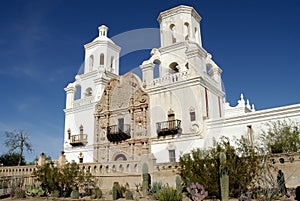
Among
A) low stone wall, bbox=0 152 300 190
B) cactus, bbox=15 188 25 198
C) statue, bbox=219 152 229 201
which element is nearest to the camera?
statue, bbox=219 152 229 201

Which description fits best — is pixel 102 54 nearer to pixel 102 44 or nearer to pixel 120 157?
pixel 102 44

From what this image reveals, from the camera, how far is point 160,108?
76.8 feet

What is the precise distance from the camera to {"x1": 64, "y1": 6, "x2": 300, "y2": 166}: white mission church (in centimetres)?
2073

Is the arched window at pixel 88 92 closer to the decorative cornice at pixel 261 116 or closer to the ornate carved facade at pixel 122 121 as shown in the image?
the ornate carved facade at pixel 122 121

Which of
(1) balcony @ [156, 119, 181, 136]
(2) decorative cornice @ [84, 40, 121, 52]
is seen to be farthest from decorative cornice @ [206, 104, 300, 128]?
(2) decorative cornice @ [84, 40, 121, 52]

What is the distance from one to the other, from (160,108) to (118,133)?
175 inches

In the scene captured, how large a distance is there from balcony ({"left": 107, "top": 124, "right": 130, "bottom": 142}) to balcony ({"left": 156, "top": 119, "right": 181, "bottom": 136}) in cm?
332

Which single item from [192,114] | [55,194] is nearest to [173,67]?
[192,114]

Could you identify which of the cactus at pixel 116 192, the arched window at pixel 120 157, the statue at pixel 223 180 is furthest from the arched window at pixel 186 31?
the statue at pixel 223 180

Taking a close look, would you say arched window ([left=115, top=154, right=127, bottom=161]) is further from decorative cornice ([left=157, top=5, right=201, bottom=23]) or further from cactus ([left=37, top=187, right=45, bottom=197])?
decorative cornice ([left=157, top=5, right=201, bottom=23])

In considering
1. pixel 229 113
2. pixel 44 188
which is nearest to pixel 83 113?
pixel 44 188

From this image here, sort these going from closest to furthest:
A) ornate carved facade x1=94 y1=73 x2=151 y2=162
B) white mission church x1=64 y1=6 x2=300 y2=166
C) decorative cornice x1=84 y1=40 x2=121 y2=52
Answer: white mission church x1=64 y1=6 x2=300 y2=166 → ornate carved facade x1=94 y1=73 x2=151 y2=162 → decorative cornice x1=84 y1=40 x2=121 y2=52

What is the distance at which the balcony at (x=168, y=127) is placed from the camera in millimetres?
21641

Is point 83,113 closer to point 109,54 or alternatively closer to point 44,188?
point 109,54
